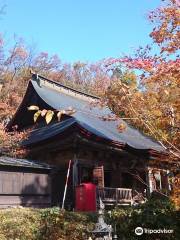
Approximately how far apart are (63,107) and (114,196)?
659 centimetres

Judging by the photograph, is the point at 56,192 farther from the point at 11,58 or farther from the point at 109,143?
the point at 11,58

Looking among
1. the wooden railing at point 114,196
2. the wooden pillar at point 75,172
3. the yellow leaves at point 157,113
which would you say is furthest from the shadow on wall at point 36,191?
the yellow leaves at point 157,113

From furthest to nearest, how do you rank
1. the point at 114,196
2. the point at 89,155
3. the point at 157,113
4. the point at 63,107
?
the point at 63,107 < the point at 89,155 < the point at 114,196 < the point at 157,113

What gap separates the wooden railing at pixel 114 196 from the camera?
17.7 meters

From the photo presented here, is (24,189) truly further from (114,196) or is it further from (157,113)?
(157,113)

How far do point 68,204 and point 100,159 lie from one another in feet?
10.7

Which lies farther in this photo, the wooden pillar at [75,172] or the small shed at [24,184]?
the wooden pillar at [75,172]

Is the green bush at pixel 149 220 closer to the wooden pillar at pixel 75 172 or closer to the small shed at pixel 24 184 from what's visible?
the small shed at pixel 24 184

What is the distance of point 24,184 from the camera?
15922 millimetres

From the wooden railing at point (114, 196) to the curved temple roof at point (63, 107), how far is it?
250cm

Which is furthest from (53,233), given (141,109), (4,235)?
(141,109)
